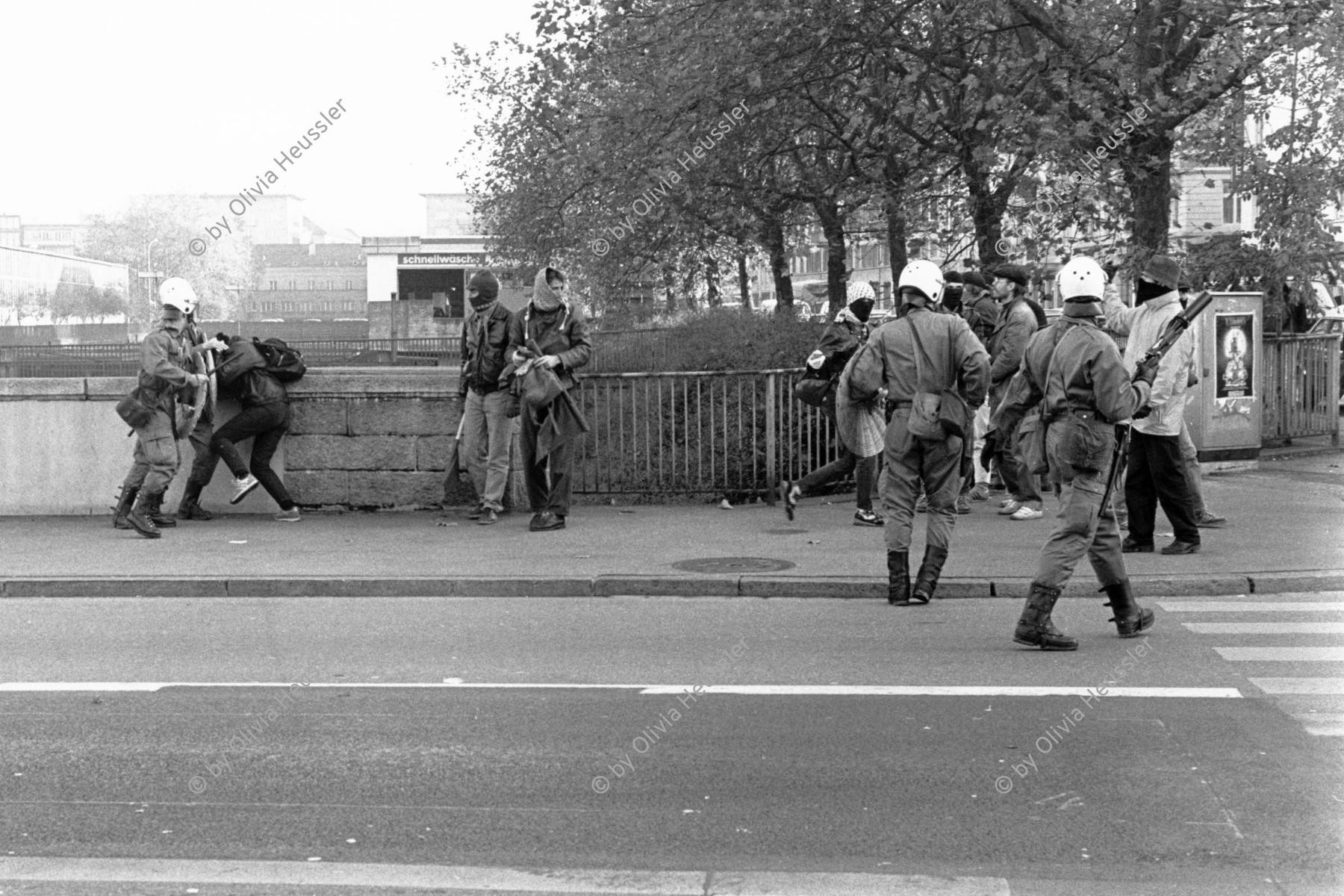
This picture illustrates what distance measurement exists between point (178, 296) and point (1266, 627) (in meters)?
8.26

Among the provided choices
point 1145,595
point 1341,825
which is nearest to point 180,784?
point 1341,825

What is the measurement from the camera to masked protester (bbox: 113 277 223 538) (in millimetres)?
12227

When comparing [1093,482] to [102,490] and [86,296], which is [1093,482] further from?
[86,296]

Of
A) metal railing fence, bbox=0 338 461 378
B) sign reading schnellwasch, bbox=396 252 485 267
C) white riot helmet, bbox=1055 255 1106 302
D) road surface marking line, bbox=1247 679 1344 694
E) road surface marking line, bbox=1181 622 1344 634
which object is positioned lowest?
road surface marking line, bbox=1181 622 1344 634

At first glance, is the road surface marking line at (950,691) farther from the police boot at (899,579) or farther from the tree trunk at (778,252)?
the tree trunk at (778,252)

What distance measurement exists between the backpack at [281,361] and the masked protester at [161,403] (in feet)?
1.97

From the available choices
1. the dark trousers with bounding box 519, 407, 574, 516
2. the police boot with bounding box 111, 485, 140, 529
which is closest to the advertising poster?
the dark trousers with bounding box 519, 407, 574, 516

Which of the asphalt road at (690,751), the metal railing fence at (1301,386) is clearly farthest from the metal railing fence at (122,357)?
the asphalt road at (690,751)

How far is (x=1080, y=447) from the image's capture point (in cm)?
775

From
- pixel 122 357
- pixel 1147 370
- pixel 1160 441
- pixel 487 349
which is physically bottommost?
pixel 1160 441

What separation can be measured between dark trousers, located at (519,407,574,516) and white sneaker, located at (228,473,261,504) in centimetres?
229

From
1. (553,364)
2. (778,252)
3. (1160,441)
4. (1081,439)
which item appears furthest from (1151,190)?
(778,252)

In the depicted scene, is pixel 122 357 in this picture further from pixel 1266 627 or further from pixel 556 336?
pixel 1266 627

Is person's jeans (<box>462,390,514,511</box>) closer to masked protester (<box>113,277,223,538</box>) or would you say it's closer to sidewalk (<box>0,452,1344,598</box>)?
sidewalk (<box>0,452,1344,598</box>)
